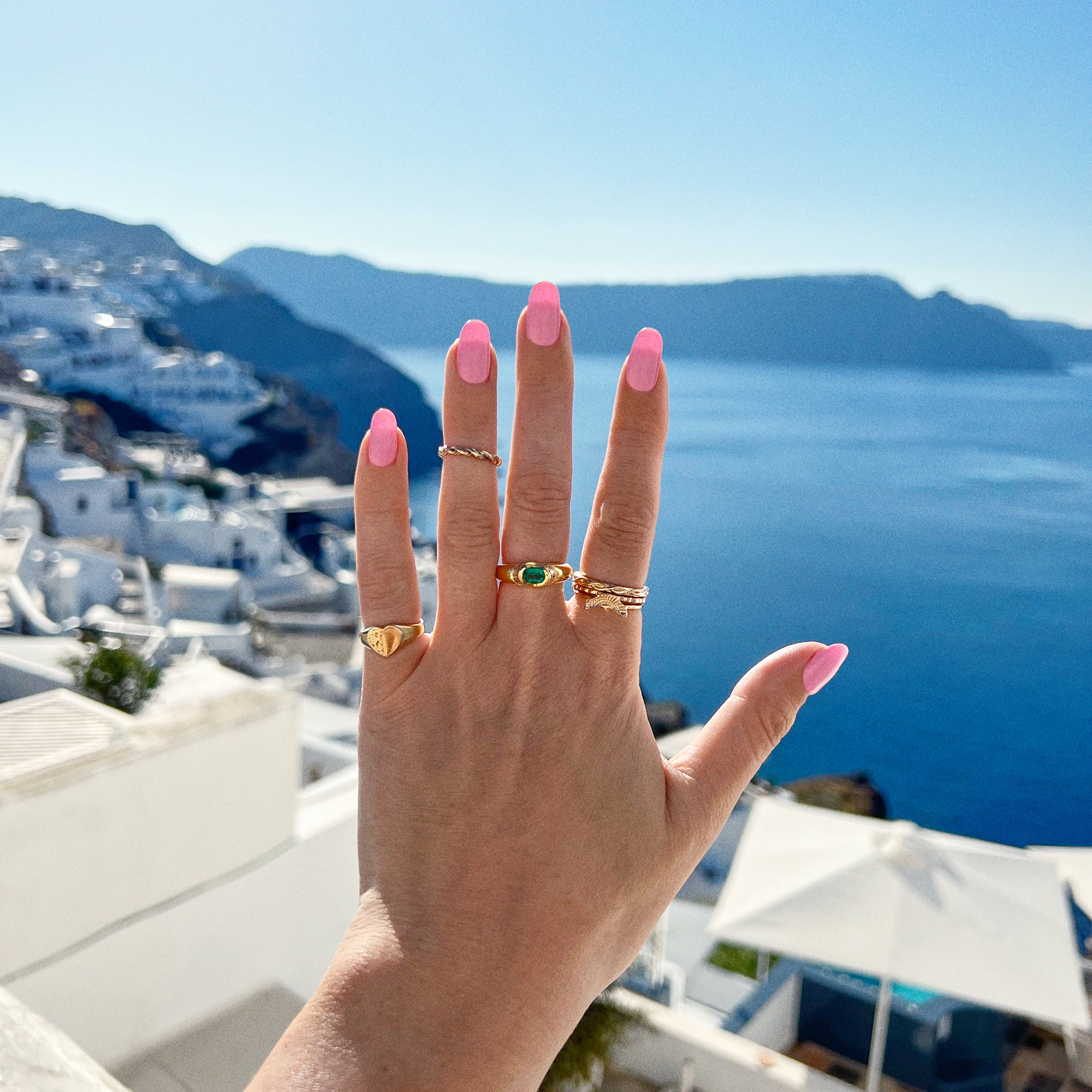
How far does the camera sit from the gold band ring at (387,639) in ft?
3.09

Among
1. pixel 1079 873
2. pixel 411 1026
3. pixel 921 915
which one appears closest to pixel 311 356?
pixel 1079 873

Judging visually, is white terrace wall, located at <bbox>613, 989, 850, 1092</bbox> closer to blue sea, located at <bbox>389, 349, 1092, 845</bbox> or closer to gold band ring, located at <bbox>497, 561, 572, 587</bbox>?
gold band ring, located at <bbox>497, 561, 572, 587</bbox>

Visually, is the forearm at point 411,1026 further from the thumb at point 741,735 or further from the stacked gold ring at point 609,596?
the stacked gold ring at point 609,596

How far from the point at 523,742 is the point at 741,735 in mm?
242

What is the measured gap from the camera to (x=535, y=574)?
913 mm

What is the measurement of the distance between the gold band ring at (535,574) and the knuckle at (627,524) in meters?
0.06

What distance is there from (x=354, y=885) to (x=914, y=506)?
58.7 metres

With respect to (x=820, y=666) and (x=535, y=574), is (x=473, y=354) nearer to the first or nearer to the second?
(x=535, y=574)

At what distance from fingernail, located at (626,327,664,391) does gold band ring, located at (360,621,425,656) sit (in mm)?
337

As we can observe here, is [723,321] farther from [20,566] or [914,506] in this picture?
[20,566]

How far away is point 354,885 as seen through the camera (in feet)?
10.4

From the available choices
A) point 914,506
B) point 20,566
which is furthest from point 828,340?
point 20,566

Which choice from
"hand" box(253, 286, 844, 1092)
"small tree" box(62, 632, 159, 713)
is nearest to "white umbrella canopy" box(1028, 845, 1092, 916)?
"small tree" box(62, 632, 159, 713)

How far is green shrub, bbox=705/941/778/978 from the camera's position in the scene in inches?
291
